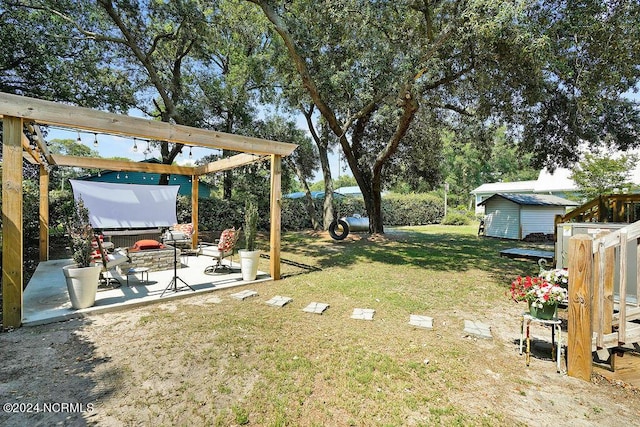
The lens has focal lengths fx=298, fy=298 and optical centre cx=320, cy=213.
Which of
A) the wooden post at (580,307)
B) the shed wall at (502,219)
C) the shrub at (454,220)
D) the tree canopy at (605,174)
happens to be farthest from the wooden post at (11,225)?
the shrub at (454,220)

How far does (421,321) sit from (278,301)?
2.02m

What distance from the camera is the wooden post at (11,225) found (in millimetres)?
3359

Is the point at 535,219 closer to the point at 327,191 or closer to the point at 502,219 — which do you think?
the point at 502,219

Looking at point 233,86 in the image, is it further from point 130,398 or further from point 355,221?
point 130,398

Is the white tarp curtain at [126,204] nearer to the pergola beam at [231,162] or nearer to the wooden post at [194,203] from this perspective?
the wooden post at [194,203]

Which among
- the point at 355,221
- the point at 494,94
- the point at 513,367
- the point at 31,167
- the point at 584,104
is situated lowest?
the point at 513,367

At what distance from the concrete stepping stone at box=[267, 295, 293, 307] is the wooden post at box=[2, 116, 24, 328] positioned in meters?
2.92

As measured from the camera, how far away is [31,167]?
8.51 m

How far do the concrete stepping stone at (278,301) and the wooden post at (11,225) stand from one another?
115 inches

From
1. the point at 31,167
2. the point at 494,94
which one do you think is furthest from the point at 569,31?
the point at 31,167

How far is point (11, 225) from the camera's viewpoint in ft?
11.2

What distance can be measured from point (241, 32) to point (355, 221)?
838 centimetres

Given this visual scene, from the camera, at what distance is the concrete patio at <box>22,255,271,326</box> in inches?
152

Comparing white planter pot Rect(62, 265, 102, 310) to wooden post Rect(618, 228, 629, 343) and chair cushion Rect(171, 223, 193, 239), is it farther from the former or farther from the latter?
wooden post Rect(618, 228, 629, 343)
